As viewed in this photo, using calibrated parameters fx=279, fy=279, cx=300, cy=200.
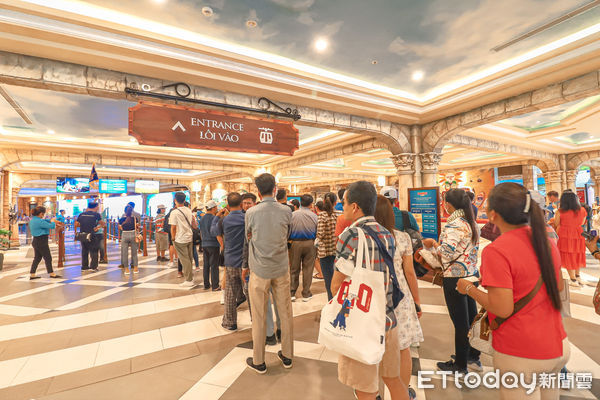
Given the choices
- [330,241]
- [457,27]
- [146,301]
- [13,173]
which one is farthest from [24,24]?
[13,173]

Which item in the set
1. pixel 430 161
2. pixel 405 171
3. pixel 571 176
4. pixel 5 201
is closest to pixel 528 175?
pixel 571 176

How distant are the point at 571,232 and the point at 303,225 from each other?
4562mm

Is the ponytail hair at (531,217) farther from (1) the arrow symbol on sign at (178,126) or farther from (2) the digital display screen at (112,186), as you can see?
(2) the digital display screen at (112,186)

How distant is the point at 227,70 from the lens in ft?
14.7

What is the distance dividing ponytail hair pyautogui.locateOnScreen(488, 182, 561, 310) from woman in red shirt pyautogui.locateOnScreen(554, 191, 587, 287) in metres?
4.71

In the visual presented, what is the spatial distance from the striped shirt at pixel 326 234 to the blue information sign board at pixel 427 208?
2854 millimetres

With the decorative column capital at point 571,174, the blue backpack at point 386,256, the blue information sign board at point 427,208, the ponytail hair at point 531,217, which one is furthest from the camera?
the decorative column capital at point 571,174

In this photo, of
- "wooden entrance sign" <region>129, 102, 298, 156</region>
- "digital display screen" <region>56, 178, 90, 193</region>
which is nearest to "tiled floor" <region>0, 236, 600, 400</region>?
"wooden entrance sign" <region>129, 102, 298, 156</region>

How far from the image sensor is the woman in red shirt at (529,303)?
1.20 meters

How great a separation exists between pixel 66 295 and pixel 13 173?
519 inches

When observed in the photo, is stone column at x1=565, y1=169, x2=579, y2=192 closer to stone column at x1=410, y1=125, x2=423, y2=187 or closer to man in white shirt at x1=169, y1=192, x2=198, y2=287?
stone column at x1=410, y1=125, x2=423, y2=187

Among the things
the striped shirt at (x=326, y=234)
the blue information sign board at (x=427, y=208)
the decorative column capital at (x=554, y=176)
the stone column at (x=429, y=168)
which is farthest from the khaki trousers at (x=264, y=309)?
the decorative column capital at (x=554, y=176)

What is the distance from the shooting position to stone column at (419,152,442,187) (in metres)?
7.88

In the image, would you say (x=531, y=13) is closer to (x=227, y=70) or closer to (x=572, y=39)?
(x=572, y=39)
